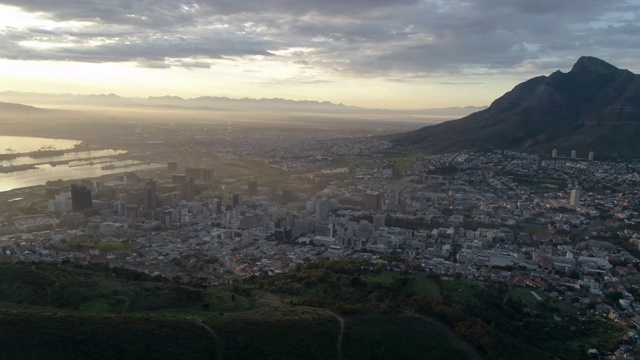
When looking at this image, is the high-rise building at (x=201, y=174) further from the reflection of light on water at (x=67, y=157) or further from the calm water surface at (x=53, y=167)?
the reflection of light on water at (x=67, y=157)

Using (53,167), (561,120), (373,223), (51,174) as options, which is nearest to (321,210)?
(373,223)

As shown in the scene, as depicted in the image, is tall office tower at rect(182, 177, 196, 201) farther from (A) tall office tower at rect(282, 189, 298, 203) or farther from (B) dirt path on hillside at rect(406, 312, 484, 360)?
(B) dirt path on hillside at rect(406, 312, 484, 360)

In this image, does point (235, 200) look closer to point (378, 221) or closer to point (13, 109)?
point (378, 221)

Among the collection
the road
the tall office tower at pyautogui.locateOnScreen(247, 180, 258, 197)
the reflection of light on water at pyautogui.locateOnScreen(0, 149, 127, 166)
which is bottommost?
the reflection of light on water at pyautogui.locateOnScreen(0, 149, 127, 166)

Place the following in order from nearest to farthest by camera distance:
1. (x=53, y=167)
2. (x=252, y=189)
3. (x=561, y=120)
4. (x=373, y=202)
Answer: (x=373, y=202), (x=252, y=189), (x=53, y=167), (x=561, y=120)

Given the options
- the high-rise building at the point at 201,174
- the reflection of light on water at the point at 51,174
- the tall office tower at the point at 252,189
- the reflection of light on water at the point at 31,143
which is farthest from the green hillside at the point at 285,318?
the reflection of light on water at the point at 31,143

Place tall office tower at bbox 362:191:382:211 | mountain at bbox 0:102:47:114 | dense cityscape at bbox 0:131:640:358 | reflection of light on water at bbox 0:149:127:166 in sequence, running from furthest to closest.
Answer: mountain at bbox 0:102:47:114, reflection of light on water at bbox 0:149:127:166, tall office tower at bbox 362:191:382:211, dense cityscape at bbox 0:131:640:358

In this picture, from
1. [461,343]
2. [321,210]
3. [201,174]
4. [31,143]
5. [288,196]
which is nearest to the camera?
[461,343]

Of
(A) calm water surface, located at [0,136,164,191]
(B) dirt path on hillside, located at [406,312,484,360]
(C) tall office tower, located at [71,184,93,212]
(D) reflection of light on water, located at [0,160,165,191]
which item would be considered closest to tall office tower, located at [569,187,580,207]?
(B) dirt path on hillside, located at [406,312,484,360]
